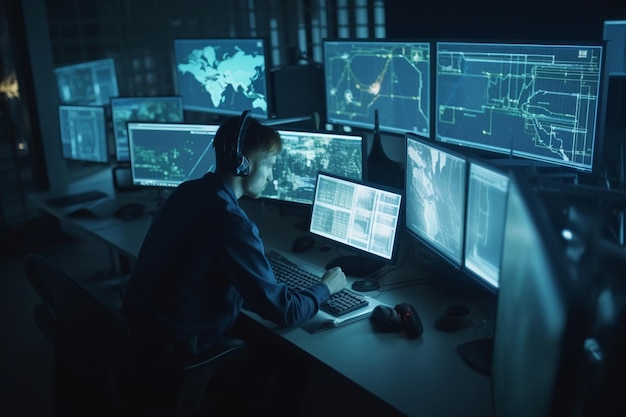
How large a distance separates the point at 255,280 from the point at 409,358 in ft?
1.60

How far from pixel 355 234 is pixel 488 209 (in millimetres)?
644

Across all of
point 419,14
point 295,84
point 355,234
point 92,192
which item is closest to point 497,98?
point 355,234

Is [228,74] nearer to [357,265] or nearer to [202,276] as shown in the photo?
[357,265]

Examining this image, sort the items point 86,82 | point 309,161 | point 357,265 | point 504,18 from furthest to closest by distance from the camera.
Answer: point 86,82
point 504,18
point 309,161
point 357,265

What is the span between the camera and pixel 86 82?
4.30 m

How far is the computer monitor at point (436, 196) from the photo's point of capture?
2.05 metres

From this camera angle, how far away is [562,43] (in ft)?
7.70

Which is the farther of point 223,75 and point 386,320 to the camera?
point 223,75

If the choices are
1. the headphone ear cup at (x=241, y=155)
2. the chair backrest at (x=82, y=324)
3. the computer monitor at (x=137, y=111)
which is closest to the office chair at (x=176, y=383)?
the chair backrest at (x=82, y=324)

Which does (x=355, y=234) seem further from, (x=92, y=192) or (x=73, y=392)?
(x=92, y=192)

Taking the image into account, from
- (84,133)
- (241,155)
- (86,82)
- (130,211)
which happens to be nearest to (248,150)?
(241,155)

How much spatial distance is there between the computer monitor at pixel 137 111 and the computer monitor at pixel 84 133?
3.0 inches

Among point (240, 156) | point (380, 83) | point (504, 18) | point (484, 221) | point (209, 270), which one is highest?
point (504, 18)

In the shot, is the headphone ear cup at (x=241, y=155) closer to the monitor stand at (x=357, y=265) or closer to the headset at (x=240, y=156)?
the headset at (x=240, y=156)
